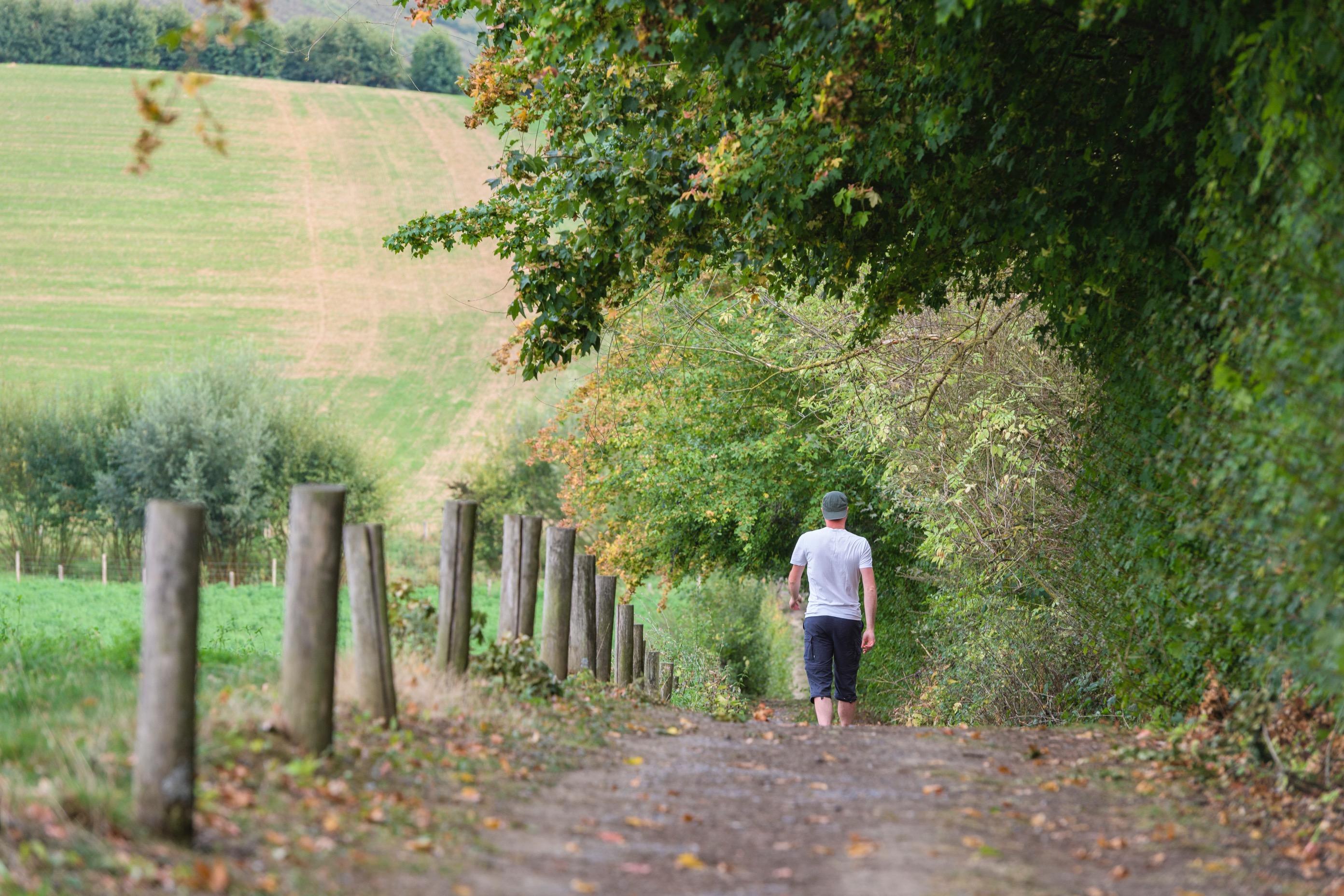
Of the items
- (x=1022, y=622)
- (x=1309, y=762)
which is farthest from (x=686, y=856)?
(x=1022, y=622)

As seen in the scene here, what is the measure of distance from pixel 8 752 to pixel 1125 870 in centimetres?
420

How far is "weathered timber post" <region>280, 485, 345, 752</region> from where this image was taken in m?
5.38

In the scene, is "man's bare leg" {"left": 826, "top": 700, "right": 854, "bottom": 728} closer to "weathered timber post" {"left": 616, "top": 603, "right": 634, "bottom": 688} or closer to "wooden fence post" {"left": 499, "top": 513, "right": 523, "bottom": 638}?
"wooden fence post" {"left": 499, "top": 513, "right": 523, "bottom": 638}

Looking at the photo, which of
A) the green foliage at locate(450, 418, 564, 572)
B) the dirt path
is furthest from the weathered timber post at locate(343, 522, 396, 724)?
the green foliage at locate(450, 418, 564, 572)

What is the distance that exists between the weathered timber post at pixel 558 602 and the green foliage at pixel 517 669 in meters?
0.71

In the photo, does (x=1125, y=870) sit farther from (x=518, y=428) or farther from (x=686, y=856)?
(x=518, y=428)

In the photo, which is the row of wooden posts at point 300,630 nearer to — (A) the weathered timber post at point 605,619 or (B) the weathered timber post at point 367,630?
(B) the weathered timber post at point 367,630

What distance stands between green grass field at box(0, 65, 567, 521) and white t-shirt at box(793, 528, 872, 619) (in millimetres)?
46057

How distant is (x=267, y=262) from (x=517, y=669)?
69628 mm

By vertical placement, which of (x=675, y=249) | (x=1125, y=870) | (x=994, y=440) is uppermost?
(x=675, y=249)

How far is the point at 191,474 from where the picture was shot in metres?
49.8

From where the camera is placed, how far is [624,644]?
48.2ft

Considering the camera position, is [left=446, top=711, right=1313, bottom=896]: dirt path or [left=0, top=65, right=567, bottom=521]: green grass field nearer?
[left=446, top=711, right=1313, bottom=896]: dirt path

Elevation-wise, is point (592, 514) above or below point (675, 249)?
below
